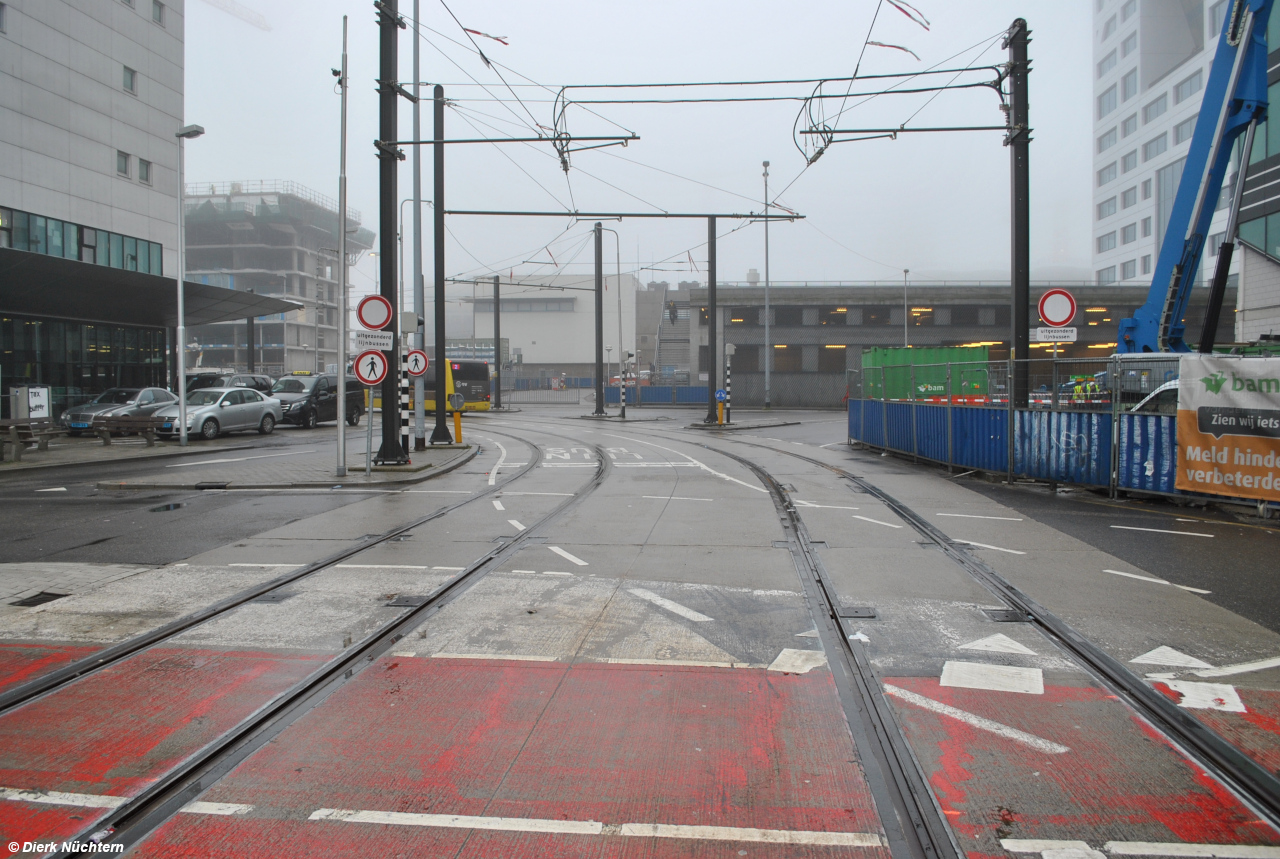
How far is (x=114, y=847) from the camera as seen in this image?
9.40 ft

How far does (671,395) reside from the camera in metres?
52.9

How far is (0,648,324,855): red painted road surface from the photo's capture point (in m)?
3.27

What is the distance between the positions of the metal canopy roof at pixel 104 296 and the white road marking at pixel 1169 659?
1041 inches

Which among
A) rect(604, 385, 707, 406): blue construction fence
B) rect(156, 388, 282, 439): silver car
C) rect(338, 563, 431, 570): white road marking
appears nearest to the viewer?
rect(338, 563, 431, 570): white road marking

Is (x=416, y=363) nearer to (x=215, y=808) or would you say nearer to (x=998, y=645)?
(x=998, y=645)

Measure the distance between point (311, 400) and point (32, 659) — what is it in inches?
1032

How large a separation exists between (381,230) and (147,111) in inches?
1103

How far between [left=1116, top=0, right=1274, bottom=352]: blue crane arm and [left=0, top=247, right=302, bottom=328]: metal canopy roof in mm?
27616

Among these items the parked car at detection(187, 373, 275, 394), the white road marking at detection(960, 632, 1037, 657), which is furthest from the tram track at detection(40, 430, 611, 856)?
the parked car at detection(187, 373, 275, 394)

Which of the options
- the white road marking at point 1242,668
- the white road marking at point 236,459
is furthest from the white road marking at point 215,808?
the white road marking at point 236,459

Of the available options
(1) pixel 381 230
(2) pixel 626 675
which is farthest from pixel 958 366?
(2) pixel 626 675

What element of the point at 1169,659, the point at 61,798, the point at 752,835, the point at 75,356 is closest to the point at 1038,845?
the point at 752,835

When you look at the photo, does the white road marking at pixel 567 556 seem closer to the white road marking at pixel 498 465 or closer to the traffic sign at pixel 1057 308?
the white road marking at pixel 498 465

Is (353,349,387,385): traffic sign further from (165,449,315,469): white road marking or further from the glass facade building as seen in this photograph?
the glass facade building
